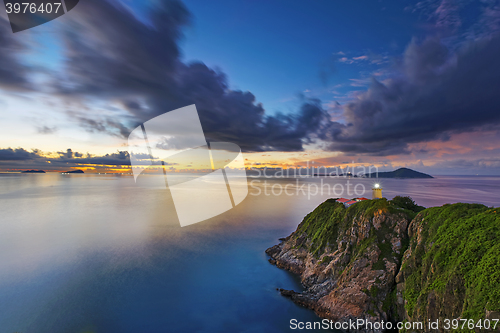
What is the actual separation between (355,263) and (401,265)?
175 inches

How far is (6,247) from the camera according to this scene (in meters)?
46.9

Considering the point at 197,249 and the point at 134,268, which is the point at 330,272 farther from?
the point at 134,268

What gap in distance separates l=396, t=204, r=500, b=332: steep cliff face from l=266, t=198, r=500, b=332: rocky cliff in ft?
0.15

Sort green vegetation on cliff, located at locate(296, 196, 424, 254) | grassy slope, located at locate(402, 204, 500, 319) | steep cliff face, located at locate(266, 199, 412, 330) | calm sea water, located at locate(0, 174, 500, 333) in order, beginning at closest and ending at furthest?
1. grassy slope, located at locate(402, 204, 500, 319)
2. steep cliff face, located at locate(266, 199, 412, 330)
3. calm sea water, located at locate(0, 174, 500, 333)
4. green vegetation on cliff, located at locate(296, 196, 424, 254)

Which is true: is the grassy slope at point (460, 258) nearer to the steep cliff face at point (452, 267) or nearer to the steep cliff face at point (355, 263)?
the steep cliff face at point (452, 267)

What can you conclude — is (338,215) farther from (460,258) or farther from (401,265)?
(460,258)

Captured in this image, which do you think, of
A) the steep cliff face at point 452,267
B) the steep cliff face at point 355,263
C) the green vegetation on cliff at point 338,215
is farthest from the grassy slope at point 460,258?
the green vegetation on cliff at point 338,215

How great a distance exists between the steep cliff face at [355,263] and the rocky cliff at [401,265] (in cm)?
8

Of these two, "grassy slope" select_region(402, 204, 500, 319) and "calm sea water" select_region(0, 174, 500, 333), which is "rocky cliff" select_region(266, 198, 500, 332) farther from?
"calm sea water" select_region(0, 174, 500, 333)

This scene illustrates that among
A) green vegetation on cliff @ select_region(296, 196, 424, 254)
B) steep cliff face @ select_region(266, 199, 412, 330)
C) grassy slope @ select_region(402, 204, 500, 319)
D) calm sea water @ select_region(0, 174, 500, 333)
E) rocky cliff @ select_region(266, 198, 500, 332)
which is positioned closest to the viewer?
grassy slope @ select_region(402, 204, 500, 319)

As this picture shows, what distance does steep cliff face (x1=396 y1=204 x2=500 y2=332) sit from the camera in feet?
41.6

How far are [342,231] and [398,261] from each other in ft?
28.9

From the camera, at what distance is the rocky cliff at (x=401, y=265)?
45.3 feet

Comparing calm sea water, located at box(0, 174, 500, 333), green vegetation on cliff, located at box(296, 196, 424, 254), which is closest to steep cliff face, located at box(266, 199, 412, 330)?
green vegetation on cliff, located at box(296, 196, 424, 254)
